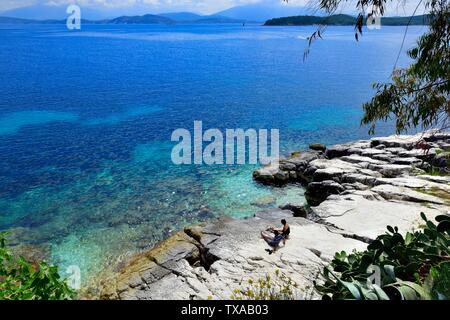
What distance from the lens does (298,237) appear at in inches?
561

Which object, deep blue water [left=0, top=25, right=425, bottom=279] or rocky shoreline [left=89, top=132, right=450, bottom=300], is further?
deep blue water [left=0, top=25, right=425, bottom=279]

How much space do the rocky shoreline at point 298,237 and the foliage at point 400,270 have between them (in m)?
1.21

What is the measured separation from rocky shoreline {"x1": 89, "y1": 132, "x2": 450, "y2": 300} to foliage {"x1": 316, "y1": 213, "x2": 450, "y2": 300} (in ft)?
3.99

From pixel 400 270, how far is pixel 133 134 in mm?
34192

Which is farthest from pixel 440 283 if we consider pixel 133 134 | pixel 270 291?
pixel 133 134

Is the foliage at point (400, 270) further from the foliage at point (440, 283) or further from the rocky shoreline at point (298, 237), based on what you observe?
the rocky shoreline at point (298, 237)

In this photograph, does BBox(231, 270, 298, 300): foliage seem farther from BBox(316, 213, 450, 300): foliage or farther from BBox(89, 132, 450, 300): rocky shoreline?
BBox(316, 213, 450, 300): foliage

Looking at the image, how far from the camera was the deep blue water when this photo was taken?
20328 millimetres

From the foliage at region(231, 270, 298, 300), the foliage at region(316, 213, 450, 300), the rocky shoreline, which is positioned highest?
the foliage at region(316, 213, 450, 300)

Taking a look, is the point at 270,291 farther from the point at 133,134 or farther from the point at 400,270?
the point at 133,134

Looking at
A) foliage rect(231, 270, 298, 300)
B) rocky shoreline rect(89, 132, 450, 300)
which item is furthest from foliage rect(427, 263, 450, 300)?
rocky shoreline rect(89, 132, 450, 300)

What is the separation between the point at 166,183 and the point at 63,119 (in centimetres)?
2463
